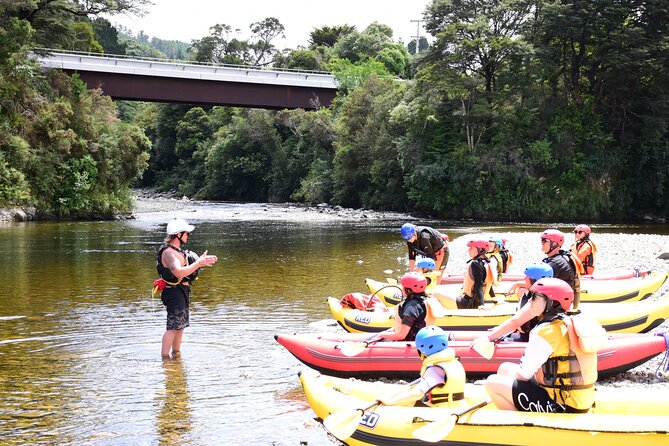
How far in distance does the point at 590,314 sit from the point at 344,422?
476 cm

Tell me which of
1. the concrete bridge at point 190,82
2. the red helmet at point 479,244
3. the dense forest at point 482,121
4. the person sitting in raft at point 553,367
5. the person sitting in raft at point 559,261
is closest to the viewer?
the person sitting in raft at point 553,367

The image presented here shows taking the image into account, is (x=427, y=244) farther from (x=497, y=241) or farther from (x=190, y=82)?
(x=190, y=82)

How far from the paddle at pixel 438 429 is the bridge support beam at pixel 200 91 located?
41.7 metres

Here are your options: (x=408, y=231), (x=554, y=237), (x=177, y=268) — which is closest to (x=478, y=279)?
(x=554, y=237)

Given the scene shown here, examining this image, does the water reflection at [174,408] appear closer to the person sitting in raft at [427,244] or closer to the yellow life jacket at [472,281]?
the yellow life jacket at [472,281]

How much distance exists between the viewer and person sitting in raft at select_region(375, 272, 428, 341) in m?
7.59

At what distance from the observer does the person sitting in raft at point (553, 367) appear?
18.0ft

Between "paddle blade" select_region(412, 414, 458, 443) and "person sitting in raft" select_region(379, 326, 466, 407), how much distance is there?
288 mm

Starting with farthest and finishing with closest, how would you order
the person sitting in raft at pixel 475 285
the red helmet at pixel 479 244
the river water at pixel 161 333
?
the person sitting in raft at pixel 475 285
the red helmet at pixel 479 244
the river water at pixel 161 333

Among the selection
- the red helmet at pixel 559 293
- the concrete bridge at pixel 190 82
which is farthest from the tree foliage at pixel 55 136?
the red helmet at pixel 559 293

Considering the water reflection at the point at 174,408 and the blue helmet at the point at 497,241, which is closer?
the water reflection at the point at 174,408

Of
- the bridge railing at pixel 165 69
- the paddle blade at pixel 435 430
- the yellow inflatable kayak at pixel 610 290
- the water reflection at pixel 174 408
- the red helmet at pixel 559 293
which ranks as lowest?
the water reflection at pixel 174 408

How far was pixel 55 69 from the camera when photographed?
39.8m

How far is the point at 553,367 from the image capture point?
18.3ft
